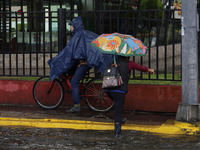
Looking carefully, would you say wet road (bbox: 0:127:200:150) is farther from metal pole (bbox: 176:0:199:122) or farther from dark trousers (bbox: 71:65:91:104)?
dark trousers (bbox: 71:65:91:104)

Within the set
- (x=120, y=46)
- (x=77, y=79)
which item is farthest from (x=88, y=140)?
(x=77, y=79)

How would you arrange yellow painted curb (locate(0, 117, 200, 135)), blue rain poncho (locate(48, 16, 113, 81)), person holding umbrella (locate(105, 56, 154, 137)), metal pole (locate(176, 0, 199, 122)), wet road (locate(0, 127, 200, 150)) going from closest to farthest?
1. wet road (locate(0, 127, 200, 150))
2. person holding umbrella (locate(105, 56, 154, 137))
3. yellow painted curb (locate(0, 117, 200, 135))
4. metal pole (locate(176, 0, 199, 122))
5. blue rain poncho (locate(48, 16, 113, 81))

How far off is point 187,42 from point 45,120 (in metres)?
2.85

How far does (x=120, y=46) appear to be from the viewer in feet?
19.2

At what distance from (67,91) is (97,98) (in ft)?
2.06

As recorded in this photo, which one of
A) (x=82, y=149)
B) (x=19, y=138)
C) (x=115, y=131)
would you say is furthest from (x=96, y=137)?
(x=19, y=138)

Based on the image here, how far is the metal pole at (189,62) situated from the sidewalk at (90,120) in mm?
256

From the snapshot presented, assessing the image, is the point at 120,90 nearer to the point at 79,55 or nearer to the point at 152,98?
the point at 79,55

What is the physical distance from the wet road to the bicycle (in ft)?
4.62

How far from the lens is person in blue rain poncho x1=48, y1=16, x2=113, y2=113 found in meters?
7.19

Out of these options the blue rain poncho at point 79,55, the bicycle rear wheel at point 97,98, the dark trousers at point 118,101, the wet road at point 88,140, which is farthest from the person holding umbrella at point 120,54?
the bicycle rear wheel at point 97,98

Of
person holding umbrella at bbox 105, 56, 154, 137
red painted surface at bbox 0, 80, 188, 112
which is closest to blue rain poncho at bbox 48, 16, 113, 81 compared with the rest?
red painted surface at bbox 0, 80, 188, 112

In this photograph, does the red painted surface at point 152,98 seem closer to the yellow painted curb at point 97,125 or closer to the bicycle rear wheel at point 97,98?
the bicycle rear wheel at point 97,98

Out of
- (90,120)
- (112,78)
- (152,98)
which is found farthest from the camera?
(152,98)
